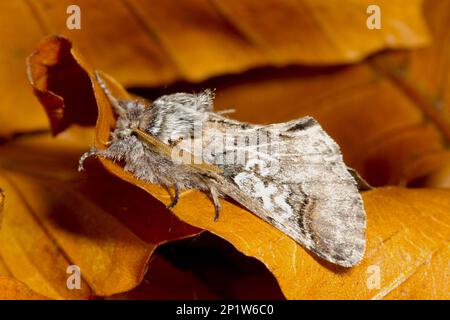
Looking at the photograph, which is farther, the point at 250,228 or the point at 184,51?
the point at 184,51

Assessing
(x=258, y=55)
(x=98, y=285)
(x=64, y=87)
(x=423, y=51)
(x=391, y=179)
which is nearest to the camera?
(x=98, y=285)

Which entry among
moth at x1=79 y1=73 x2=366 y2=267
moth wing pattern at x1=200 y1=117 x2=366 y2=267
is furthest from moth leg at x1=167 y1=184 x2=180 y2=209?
moth wing pattern at x1=200 y1=117 x2=366 y2=267

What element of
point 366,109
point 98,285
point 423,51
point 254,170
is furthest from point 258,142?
point 423,51

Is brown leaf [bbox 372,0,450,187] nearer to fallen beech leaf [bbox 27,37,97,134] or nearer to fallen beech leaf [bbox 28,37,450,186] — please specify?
fallen beech leaf [bbox 28,37,450,186]

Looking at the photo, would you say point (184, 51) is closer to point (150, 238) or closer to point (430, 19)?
point (150, 238)

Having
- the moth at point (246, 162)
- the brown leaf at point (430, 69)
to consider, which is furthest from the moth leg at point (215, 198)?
the brown leaf at point (430, 69)

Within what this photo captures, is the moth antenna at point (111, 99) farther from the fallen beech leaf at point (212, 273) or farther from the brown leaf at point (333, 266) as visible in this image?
the fallen beech leaf at point (212, 273)
